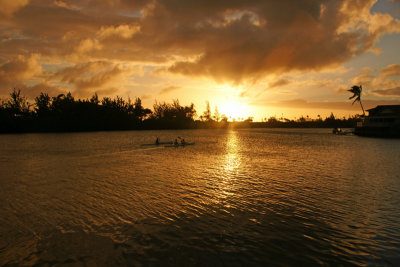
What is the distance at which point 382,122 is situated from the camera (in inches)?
3558

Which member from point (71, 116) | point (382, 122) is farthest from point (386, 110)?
point (71, 116)

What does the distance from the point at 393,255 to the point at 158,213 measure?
1079 centimetres

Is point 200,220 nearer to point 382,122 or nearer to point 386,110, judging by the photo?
point 382,122

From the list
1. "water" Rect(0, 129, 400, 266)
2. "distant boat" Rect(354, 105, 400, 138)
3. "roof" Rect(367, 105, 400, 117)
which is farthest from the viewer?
"roof" Rect(367, 105, 400, 117)

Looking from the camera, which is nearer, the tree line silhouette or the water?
the water

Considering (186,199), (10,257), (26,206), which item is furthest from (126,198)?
(10,257)

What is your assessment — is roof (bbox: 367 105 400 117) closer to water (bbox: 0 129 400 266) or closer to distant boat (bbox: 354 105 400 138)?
distant boat (bbox: 354 105 400 138)

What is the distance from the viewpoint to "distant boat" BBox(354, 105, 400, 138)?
284 ft

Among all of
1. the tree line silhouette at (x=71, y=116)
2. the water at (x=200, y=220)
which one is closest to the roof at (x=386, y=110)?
the water at (x=200, y=220)

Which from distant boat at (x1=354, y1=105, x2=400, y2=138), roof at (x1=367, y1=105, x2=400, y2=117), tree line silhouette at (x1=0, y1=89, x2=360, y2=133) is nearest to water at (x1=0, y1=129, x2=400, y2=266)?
distant boat at (x1=354, y1=105, x2=400, y2=138)

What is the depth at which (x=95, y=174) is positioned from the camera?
24.9m

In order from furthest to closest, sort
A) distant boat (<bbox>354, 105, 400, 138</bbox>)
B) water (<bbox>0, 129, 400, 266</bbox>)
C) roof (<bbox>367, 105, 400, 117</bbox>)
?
1. roof (<bbox>367, 105, 400, 117</bbox>)
2. distant boat (<bbox>354, 105, 400, 138</bbox>)
3. water (<bbox>0, 129, 400, 266</bbox>)

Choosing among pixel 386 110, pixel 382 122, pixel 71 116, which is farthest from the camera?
pixel 71 116

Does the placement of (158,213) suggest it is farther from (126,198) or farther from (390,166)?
A: (390,166)
